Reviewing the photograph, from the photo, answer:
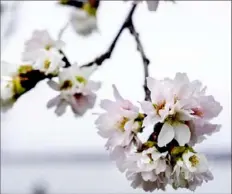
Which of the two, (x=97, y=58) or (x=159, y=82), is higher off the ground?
(x=97, y=58)

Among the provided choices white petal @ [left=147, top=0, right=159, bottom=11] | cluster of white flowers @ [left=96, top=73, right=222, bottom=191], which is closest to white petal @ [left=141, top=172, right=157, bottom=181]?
cluster of white flowers @ [left=96, top=73, right=222, bottom=191]

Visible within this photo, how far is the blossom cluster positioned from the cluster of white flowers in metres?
0.14

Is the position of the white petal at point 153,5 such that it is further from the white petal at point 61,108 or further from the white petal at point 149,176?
the white petal at point 149,176

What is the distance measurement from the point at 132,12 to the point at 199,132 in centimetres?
26

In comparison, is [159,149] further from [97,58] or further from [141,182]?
[97,58]

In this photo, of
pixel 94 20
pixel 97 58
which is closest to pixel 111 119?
pixel 97 58

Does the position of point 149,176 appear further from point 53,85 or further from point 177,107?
point 53,85

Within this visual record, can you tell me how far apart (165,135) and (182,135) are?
2 centimetres

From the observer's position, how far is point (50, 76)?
701mm

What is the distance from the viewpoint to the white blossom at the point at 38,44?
710 mm

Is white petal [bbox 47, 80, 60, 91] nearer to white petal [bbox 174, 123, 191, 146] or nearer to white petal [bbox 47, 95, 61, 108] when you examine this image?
white petal [bbox 47, 95, 61, 108]

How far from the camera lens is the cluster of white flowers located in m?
0.55

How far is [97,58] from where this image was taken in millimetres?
721

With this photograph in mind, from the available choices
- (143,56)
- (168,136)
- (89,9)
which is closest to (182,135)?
(168,136)
